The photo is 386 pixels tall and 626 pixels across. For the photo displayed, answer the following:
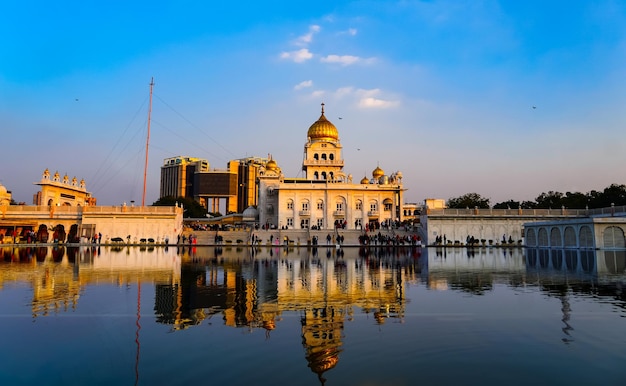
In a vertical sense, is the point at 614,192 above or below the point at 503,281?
above

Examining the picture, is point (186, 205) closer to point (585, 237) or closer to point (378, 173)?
point (378, 173)

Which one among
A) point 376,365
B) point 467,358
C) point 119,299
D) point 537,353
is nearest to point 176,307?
point 119,299

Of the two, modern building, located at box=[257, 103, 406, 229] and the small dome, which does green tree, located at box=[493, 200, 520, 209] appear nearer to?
modern building, located at box=[257, 103, 406, 229]

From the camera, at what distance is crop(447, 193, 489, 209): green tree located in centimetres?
8431

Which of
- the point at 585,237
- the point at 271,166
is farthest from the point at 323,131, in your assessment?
the point at 585,237

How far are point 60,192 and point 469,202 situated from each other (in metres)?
68.3

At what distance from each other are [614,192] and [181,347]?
72.9 m

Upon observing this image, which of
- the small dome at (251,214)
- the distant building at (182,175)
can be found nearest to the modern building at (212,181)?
the distant building at (182,175)

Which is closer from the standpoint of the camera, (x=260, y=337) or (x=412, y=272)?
(x=260, y=337)

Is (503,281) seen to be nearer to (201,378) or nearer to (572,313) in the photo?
(572,313)

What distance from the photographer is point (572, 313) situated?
35.4 feet

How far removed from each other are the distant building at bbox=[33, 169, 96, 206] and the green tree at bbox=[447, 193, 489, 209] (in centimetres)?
6502

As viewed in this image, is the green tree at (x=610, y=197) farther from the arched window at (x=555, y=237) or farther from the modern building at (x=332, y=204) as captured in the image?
the modern building at (x=332, y=204)

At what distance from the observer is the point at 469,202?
86125mm
